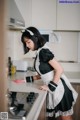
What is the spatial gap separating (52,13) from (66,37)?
43 centimetres

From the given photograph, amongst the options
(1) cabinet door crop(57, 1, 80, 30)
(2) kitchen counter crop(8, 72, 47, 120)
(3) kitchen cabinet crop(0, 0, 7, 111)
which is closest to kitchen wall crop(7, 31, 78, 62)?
(1) cabinet door crop(57, 1, 80, 30)

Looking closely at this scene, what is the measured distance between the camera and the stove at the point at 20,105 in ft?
3.49

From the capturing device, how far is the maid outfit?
170 cm

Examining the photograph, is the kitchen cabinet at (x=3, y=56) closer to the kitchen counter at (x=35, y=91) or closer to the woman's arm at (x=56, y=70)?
the kitchen counter at (x=35, y=91)

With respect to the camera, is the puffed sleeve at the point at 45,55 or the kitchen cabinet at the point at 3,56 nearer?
the kitchen cabinet at the point at 3,56

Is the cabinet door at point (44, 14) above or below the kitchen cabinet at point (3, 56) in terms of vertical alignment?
above

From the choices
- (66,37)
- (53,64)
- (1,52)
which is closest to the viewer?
(1,52)

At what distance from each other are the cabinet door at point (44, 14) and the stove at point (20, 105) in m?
1.29

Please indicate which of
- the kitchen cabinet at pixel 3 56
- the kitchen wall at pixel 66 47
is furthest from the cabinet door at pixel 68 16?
the kitchen cabinet at pixel 3 56

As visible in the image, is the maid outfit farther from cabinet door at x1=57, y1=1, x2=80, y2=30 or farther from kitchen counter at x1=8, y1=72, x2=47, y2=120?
cabinet door at x1=57, y1=1, x2=80, y2=30

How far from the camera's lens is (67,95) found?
5.92 ft

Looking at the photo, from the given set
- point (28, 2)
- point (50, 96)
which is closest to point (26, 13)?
point (28, 2)

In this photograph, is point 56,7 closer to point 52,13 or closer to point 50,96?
point 52,13

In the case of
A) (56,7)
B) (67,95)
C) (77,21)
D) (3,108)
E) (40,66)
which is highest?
(56,7)
